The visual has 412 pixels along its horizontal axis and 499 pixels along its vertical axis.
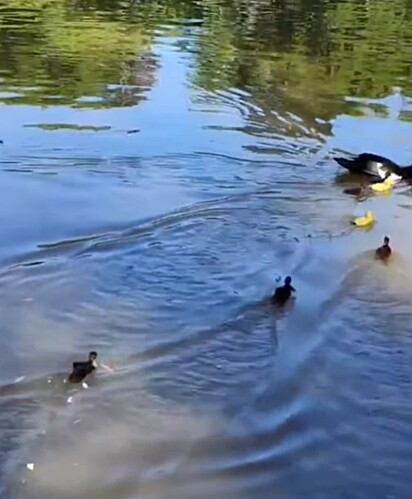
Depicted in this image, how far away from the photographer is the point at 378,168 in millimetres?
12844

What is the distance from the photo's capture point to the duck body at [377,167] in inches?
505

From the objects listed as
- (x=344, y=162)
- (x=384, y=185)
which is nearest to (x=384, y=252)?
(x=384, y=185)

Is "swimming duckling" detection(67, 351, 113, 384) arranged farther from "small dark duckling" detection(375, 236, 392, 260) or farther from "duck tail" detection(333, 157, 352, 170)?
"duck tail" detection(333, 157, 352, 170)

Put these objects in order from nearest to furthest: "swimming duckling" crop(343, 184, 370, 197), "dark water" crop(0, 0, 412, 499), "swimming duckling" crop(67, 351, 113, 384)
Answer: "dark water" crop(0, 0, 412, 499)
"swimming duckling" crop(67, 351, 113, 384)
"swimming duckling" crop(343, 184, 370, 197)

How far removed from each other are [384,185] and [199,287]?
4542 millimetres

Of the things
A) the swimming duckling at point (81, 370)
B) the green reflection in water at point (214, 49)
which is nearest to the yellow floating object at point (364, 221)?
the swimming duckling at point (81, 370)

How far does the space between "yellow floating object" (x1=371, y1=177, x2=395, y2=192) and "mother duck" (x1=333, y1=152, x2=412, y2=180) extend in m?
0.07

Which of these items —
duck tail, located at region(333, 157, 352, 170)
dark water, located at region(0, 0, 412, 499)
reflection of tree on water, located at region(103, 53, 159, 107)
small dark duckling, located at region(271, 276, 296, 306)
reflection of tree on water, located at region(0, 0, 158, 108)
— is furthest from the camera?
A: reflection of tree on water, located at region(0, 0, 158, 108)

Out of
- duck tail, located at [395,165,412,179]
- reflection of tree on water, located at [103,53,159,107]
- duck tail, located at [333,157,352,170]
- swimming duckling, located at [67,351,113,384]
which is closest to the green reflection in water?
reflection of tree on water, located at [103,53,159,107]

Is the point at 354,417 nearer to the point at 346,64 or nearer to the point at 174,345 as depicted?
the point at 174,345

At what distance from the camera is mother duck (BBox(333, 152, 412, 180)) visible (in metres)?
12.8

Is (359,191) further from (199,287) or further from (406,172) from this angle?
(199,287)

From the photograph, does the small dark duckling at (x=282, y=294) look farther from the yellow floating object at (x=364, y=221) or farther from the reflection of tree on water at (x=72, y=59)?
the reflection of tree on water at (x=72, y=59)

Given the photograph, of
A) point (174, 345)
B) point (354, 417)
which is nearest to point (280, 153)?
point (174, 345)
